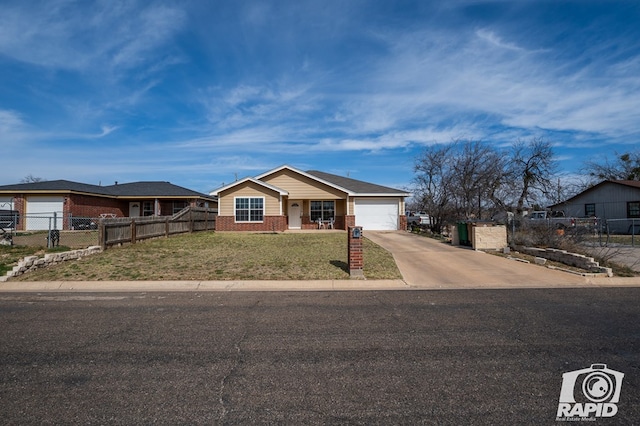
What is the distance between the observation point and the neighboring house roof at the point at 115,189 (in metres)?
27.1

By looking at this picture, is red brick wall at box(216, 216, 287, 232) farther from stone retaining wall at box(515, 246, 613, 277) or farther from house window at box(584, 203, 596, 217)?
house window at box(584, 203, 596, 217)

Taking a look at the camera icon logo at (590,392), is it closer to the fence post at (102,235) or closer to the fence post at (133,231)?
the fence post at (102,235)

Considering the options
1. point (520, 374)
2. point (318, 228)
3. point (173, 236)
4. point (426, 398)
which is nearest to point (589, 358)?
point (520, 374)

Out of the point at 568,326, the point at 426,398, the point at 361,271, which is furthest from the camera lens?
the point at 361,271

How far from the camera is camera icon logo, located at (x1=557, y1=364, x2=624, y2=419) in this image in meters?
3.29

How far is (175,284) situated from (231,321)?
3845 mm

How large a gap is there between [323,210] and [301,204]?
65.9 inches

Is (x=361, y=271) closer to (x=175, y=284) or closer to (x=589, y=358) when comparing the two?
(x=175, y=284)

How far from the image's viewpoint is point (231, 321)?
236 inches

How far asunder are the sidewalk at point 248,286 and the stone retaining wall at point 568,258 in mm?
1101

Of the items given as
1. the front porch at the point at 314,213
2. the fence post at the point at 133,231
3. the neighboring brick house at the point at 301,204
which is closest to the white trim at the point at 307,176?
the neighboring brick house at the point at 301,204

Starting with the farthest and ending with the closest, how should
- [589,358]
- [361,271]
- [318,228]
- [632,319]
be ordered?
[318,228]
[361,271]
[632,319]
[589,358]

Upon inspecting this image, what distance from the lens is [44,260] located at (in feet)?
36.5

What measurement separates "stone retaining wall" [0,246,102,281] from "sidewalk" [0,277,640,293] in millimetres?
717
